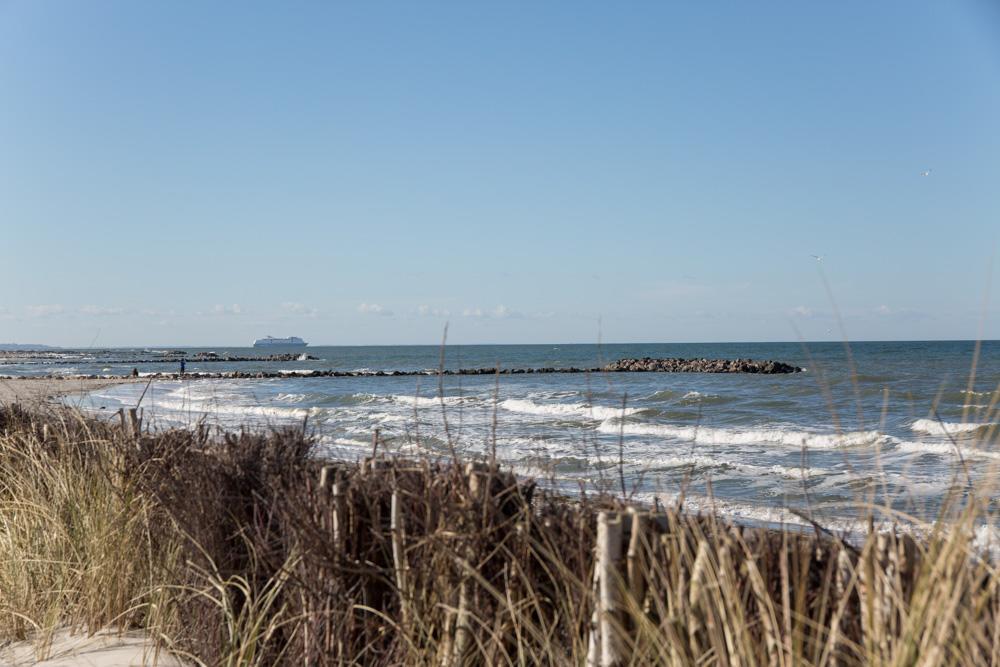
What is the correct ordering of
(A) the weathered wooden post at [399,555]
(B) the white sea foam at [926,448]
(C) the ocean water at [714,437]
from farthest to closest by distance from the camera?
(B) the white sea foam at [926,448], (C) the ocean water at [714,437], (A) the weathered wooden post at [399,555]

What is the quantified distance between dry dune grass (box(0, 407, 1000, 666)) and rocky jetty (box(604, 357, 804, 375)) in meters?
44.1

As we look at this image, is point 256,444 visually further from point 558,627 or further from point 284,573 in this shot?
point 558,627

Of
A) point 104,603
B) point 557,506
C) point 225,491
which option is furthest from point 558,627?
point 104,603

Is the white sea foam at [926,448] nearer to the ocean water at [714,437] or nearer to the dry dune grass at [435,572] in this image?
the ocean water at [714,437]

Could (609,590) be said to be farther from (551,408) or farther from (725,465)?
(551,408)

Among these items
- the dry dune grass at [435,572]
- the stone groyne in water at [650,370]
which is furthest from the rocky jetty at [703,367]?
the dry dune grass at [435,572]

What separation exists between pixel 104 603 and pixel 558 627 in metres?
2.92

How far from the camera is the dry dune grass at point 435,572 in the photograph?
266 cm

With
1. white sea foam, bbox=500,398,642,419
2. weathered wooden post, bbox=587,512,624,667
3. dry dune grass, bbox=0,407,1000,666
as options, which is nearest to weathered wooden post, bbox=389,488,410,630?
dry dune grass, bbox=0,407,1000,666

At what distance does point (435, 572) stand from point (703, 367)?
49.7 m

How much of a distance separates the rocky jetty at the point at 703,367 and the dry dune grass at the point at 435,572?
44.1 m

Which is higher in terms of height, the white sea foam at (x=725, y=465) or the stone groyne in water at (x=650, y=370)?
the stone groyne in water at (x=650, y=370)

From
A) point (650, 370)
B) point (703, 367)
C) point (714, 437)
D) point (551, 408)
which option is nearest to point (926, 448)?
point (714, 437)

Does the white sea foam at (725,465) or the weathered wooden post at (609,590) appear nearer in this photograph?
the weathered wooden post at (609,590)
